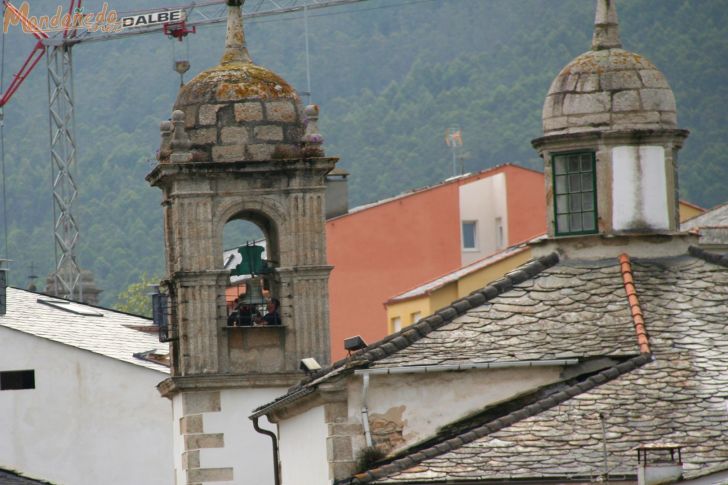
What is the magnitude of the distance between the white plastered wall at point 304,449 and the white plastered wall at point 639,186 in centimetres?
490

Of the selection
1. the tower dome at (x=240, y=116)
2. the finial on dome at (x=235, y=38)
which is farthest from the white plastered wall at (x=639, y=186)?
the finial on dome at (x=235, y=38)

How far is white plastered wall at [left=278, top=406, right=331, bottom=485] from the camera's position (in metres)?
36.0

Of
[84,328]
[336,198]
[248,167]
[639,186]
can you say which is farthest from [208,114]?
[336,198]

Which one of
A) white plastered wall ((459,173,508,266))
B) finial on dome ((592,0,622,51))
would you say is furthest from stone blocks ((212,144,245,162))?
white plastered wall ((459,173,508,266))

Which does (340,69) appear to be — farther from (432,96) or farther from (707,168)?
(707,168)

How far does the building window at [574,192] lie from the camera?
3769 cm

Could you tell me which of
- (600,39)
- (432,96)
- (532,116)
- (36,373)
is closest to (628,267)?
(600,39)

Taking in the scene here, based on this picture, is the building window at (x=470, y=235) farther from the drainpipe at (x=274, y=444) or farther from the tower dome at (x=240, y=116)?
the drainpipe at (x=274, y=444)

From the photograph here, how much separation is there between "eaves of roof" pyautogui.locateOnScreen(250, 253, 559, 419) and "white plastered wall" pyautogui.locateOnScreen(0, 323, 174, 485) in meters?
22.8

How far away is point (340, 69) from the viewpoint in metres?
173

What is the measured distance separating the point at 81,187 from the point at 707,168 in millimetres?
54673

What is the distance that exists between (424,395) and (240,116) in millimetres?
12982

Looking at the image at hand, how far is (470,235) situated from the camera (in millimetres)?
79500

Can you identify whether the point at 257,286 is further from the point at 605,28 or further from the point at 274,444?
the point at 605,28
